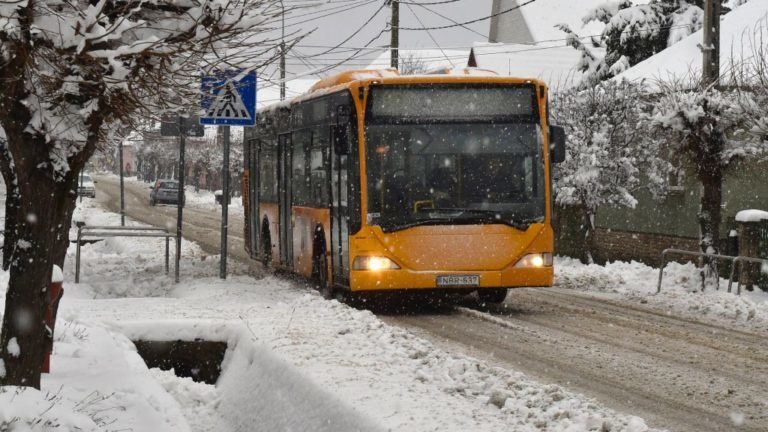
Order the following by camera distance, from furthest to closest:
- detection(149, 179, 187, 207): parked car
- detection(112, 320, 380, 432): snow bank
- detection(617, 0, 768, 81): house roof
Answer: detection(149, 179, 187, 207): parked car < detection(617, 0, 768, 81): house roof < detection(112, 320, 380, 432): snow bank

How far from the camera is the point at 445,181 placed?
15.0 m

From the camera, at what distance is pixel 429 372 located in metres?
9.42

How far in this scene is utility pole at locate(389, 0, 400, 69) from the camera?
3306 centimetres

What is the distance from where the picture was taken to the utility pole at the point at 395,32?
3306 centimetres

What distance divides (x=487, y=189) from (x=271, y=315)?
3.62 metres

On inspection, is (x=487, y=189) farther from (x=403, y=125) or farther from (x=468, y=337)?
(x=468, y=337)

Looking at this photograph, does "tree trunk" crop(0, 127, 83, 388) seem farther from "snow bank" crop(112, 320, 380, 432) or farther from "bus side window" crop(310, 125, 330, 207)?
"bus side window" crop(310, 125, 330, 207)

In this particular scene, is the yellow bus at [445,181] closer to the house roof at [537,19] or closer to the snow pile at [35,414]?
the snow pile at [35,414]

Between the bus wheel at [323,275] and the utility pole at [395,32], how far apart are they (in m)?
15.9

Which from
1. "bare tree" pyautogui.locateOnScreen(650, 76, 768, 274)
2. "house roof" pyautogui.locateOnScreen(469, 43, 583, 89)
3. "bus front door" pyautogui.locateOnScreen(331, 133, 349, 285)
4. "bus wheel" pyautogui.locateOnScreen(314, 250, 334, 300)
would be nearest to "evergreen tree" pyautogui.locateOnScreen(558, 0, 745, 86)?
"house roof" pyautogui.locateOnScreen(469, 43, 583, 89)

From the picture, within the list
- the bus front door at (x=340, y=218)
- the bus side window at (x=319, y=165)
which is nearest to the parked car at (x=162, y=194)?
the bus side window at (x=319, y=165)

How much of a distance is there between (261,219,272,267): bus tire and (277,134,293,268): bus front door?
5.04ft

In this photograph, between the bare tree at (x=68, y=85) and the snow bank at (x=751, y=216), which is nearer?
the bare tree at (x=68, y=85)

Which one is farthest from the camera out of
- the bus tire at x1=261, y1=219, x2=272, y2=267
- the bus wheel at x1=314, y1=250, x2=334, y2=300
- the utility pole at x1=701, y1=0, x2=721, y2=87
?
the bus tire at x1=261, y1=219, x2=272, y2=267
